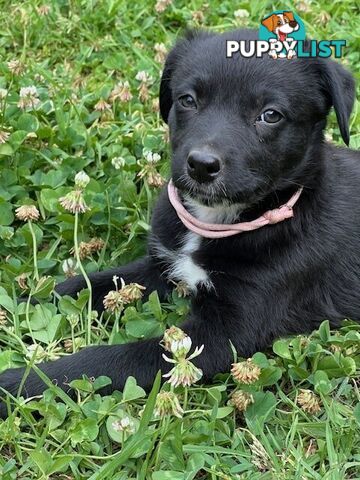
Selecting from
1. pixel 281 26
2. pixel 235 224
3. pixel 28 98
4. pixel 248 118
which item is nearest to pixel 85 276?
pixel 235 224

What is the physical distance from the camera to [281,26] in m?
3.06

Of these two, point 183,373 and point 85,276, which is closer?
point 183,373

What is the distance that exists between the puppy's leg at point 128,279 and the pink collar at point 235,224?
0.91 feet

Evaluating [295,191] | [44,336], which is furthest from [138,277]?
[295,191]

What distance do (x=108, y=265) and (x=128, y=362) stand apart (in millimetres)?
671

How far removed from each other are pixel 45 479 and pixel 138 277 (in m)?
0.98

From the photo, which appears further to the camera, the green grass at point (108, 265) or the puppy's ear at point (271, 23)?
the puppy's ear at point (271, 23)

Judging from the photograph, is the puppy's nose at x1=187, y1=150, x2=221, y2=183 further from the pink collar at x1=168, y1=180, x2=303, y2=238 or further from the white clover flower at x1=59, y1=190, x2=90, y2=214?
the white clover flower at x1=59, y1=190, x2=90, y2=214

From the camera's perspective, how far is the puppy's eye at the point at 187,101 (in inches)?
104

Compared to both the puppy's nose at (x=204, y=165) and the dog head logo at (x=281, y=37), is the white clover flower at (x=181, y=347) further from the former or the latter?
the dog head logo at (x=281, y=37)

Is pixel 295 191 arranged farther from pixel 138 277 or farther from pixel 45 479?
pixel 45 479

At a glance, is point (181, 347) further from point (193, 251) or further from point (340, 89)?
point (340, 89)

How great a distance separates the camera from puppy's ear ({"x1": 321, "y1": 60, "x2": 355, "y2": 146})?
102 inches

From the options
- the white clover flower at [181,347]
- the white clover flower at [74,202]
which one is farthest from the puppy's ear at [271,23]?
the white clover flower at [181,347]
